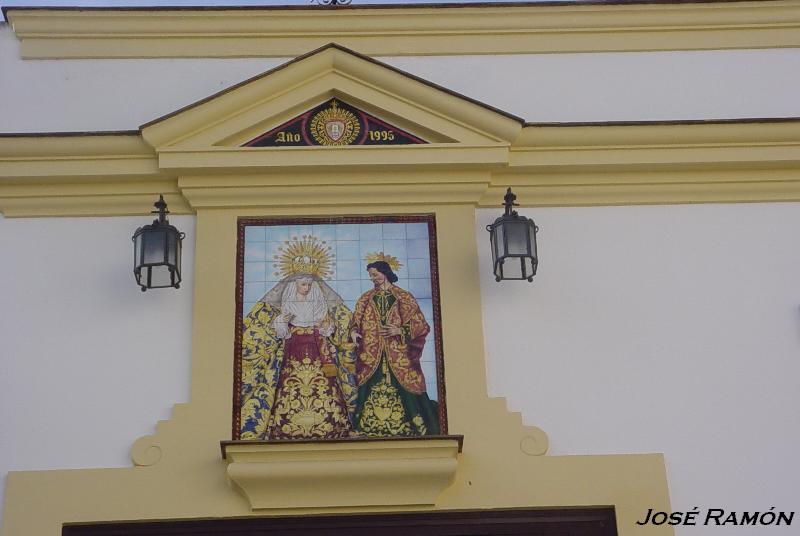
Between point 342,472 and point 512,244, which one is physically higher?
point 512,244

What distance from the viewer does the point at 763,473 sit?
6.76 m

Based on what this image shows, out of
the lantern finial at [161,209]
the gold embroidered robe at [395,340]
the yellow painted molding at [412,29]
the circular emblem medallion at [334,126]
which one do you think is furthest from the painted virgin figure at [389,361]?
the yellow painted molding at [412,29]

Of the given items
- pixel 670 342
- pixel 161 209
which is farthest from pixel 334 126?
pixel 670 342

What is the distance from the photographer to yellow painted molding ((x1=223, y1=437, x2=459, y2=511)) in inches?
255

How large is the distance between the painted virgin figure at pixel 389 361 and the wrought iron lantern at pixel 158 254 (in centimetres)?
103

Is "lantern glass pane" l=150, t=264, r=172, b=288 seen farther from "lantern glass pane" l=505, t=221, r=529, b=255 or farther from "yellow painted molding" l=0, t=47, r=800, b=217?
"lantern glass pane" l=505, t=221, r=529, b=255

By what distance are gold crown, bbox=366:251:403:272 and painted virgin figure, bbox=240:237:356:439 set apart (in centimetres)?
28

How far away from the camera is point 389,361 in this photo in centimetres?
691

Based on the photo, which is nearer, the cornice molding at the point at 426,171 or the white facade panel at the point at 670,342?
the white facade panel at the point at 670,342

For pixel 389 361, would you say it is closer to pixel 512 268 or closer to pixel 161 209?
pixel 512 268

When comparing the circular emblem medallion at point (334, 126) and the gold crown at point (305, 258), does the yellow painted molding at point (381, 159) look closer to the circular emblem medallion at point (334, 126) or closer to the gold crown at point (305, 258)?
the circular emblem medallion at point (334, 126)

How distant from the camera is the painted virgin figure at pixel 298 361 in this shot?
22.1ft

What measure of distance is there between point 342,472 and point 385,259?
4.31ft

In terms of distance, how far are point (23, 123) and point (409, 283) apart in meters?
2.52
